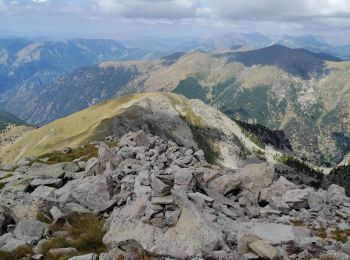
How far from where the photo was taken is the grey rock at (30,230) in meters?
25.0

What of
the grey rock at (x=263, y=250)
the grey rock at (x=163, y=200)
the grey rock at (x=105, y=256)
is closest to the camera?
the grey rock at (x=263, y=250)

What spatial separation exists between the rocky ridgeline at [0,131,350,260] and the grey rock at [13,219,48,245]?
59 millimetres

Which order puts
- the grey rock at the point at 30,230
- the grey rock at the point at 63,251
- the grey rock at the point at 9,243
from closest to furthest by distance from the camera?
the grey rock at the point at 63,251 < the grey rock at the point at 9,243 < the grey rock at the point at 30,230

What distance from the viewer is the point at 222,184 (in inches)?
1524

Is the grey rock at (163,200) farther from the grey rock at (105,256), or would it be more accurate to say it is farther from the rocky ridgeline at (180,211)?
the grey rock at (105,256)

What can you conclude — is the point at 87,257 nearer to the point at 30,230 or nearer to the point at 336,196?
the point at 30,230

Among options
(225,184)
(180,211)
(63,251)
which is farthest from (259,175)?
(63,251)

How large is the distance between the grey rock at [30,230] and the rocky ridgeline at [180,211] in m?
0.06

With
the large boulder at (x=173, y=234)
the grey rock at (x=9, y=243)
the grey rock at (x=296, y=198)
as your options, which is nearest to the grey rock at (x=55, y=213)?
the grey rock at (x=9, y=243)

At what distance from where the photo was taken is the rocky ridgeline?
2220cm

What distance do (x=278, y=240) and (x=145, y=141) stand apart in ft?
130

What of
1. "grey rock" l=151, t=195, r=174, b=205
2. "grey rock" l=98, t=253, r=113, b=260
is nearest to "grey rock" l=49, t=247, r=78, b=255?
"grey rock" l=98, t=253, r=113, b=260

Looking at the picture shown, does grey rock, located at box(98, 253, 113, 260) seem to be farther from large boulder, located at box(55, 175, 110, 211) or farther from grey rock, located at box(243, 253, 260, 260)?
large boulder, located at box(55, 175, 110, 211)

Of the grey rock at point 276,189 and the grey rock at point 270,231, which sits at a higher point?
the grey rock at point 270,231
